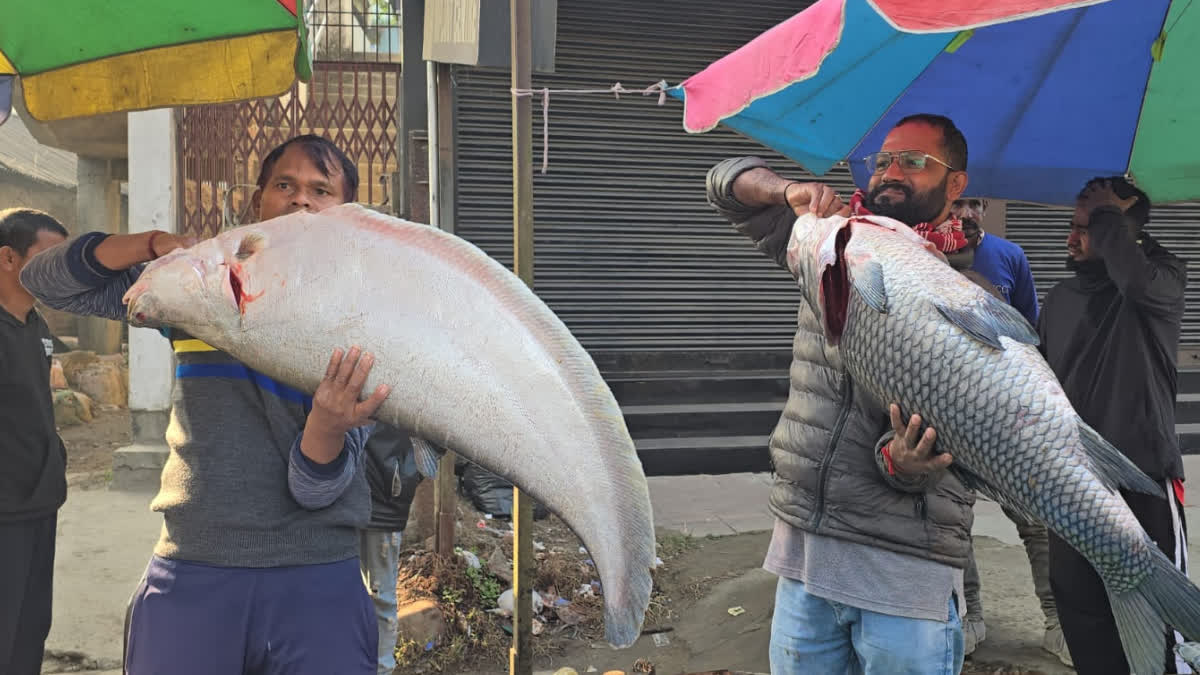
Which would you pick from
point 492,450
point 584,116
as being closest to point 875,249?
point 492,450

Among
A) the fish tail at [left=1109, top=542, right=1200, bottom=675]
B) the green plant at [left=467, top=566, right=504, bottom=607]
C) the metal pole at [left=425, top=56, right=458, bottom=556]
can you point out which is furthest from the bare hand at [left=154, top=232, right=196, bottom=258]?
the green plant at [left=467, top=566, right=504, bottom=607]

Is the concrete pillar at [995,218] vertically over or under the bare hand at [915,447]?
over

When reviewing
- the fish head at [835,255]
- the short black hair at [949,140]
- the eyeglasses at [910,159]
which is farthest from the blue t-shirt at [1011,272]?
the fish head at [835,255]

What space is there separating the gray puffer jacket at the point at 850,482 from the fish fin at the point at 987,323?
16.4 inches

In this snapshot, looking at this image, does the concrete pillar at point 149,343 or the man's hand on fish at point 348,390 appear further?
the concrete pillar at point 149,343

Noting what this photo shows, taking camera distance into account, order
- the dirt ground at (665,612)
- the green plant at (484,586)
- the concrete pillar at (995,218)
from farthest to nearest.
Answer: the concrete pillar at (995,218)
the green plant at (484,586)
the dirt ground at (665,612)

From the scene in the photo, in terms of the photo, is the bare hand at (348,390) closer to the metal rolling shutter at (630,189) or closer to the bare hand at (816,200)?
the bare hand at (816,200)

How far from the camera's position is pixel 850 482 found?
1.89 m

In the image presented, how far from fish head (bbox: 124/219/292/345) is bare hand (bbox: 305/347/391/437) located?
0.50 feet

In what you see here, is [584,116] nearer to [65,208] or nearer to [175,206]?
[175,206]

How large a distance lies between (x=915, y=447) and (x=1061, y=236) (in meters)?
7.11

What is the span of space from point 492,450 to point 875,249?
70cm

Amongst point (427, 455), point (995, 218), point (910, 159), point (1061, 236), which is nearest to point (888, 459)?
point (910, 159)

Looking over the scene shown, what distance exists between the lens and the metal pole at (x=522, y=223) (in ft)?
8.70
